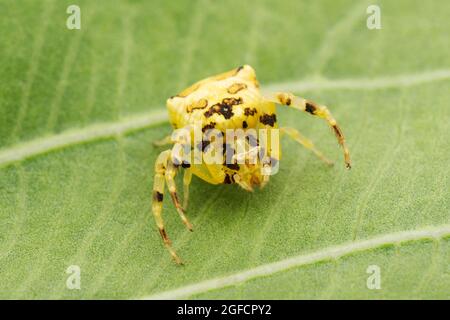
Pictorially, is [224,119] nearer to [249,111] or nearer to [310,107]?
[249,111]

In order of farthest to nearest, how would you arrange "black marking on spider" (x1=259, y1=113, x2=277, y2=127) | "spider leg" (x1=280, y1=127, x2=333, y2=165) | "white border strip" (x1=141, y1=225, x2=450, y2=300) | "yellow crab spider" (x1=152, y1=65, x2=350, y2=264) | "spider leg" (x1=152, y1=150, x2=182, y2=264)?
"spider leg" (x1=280, y1=127, x2=333, y2=165)
"black marking on spider" (x1=259, y1=113, x2=277, y2=127)
"yellow crab spider" (x1=152, y1=65, x2=350, y2=264)
"spider leg" (x1=152, y1=150, x2=182, y2=264)
"white border strip" (x1=141, y1=225, x2=450, y2=300)

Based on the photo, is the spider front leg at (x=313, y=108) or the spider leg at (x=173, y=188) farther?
the spider front leg at (x=313, y=108)

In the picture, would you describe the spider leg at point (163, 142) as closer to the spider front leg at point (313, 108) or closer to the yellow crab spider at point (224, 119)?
the yellow crab spider at point (224, 119)

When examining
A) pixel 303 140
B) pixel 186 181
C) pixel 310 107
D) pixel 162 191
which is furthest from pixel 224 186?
pixel 310 107

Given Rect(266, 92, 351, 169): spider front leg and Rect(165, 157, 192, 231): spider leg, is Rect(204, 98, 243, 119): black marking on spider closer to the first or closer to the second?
Rect(266, 92, 351, 169): spider front leg

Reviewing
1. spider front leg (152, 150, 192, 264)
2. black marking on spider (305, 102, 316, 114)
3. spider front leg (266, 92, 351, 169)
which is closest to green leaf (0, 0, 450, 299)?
spider front leg (152, 150, 192, 264)

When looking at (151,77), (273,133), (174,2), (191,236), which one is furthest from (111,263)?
(174,2)

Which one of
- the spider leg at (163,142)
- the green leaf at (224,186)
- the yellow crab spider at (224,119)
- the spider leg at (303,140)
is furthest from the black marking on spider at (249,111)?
the spider leg at (163,142)
